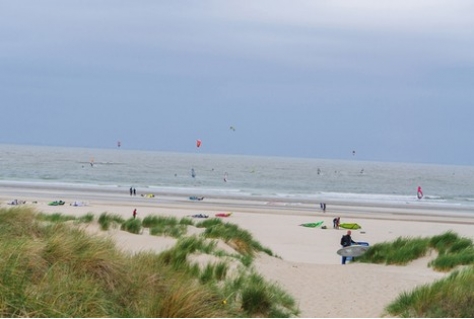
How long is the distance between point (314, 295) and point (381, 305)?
1229mm

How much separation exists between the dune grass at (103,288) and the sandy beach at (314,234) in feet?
4.54

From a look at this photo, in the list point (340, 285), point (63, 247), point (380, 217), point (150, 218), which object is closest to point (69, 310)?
point (63, 247)

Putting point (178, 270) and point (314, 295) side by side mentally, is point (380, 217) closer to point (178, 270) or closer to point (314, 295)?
point (314, 295)

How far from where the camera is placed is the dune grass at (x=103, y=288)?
4887 mm

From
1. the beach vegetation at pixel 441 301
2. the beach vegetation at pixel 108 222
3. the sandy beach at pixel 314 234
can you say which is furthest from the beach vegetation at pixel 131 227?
the beach vegetation at pixel 441 301

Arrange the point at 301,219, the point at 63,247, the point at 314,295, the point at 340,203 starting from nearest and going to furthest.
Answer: the point at 63,247 < the point at 314,295 < the point at 301,219 < the point at 340,203

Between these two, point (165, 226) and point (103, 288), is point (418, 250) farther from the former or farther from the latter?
point (103, 288)

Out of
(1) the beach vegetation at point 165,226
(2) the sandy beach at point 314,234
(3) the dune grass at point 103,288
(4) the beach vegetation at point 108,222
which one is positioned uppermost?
(3) the dune grass at point 103,288

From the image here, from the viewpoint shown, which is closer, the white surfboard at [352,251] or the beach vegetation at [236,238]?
the beach vegetation at [236,238]

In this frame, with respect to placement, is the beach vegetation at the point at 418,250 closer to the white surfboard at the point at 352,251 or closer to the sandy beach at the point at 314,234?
the sandy beach at the point at 314,234

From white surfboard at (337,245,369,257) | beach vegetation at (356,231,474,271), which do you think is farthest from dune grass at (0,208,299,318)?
white surfboard at (337,245,369,257)

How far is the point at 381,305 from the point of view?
8961 millimetres

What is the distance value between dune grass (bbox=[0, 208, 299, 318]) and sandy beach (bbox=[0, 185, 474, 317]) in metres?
1.38

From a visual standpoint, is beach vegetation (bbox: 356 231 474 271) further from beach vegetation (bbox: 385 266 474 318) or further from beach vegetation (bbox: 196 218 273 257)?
beach vegetation (bbox: 385 266 474 318)
